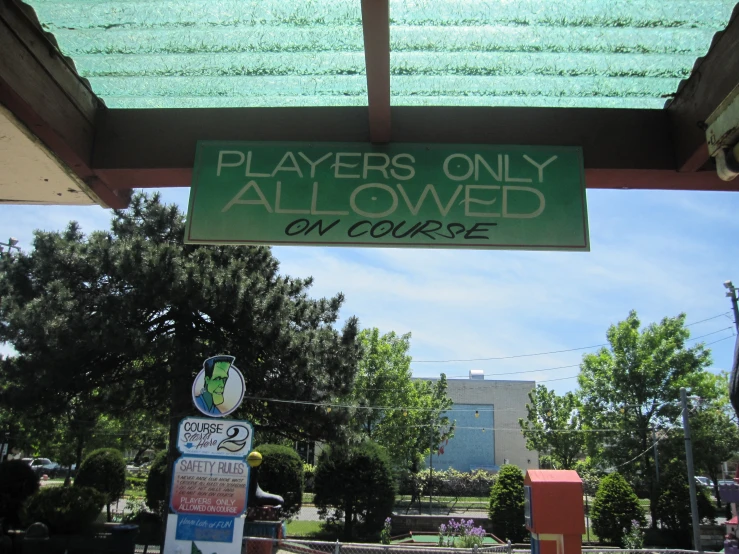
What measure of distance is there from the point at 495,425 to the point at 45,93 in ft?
194

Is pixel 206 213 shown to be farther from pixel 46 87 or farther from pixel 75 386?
pixel 75 386

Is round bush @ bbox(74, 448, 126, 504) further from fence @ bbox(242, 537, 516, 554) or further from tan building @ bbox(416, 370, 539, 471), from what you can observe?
tan building @ bbox(416, 370, 539, 471)

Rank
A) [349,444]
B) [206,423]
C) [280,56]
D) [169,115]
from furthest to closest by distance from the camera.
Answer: [349,444] → [206,423] → [169,115] → [280,56]

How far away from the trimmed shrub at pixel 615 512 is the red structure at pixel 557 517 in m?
12.5

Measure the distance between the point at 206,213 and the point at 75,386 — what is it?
15.2 metres

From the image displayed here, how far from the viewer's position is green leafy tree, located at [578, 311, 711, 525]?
26.0 m

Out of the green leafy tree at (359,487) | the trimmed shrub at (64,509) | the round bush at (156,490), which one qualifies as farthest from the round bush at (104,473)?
the green leafy tree at (359,487)

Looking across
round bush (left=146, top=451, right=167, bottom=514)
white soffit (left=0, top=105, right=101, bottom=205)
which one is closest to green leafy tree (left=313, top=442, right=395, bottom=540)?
round bush (left=146, top=451, right=167, bottom=514)

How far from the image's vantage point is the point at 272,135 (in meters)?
3.00

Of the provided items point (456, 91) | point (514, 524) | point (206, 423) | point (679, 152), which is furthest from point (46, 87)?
point (514, 524)

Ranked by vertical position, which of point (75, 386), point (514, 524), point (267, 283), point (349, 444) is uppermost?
point (267, 283)

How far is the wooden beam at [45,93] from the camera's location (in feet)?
7.64

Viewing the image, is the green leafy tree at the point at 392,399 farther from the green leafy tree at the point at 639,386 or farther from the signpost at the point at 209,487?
the signpost at the point at 209,487

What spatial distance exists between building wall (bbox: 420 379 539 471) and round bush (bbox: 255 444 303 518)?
129 feet
